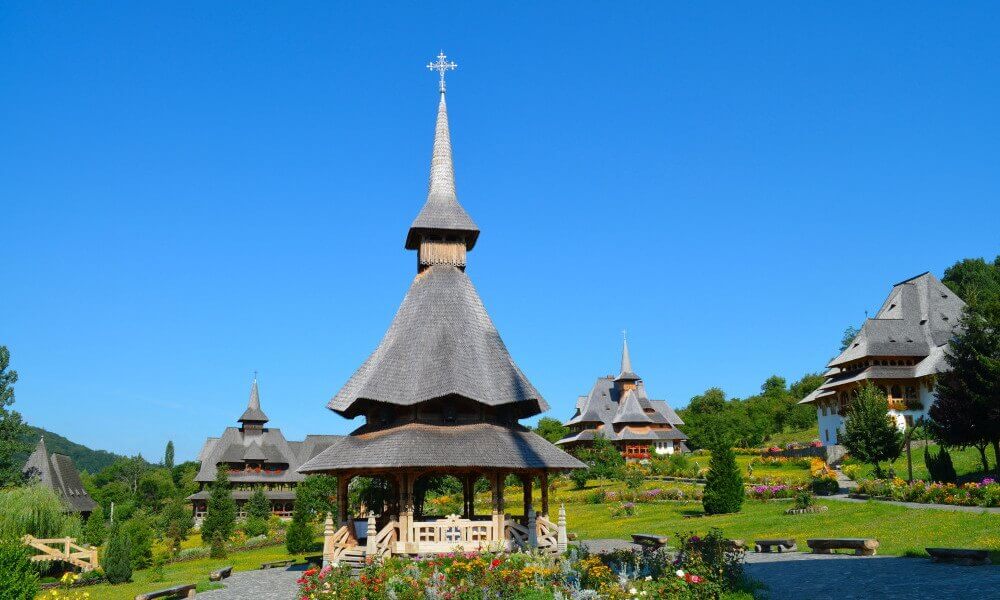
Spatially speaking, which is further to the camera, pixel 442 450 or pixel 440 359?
pixel 440 359

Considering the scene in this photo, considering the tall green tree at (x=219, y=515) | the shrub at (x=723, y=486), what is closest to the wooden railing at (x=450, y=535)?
the shrub at (x=723, y=486)

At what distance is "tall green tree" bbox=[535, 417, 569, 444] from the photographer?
257ft

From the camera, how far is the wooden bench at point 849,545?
18.2 meters

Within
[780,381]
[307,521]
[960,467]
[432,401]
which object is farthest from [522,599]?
[780,381]

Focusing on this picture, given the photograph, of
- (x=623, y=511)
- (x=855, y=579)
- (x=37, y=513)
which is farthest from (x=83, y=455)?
(x=855, y=579)

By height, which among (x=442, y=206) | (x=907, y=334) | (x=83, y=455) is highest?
(x=442, y=206)

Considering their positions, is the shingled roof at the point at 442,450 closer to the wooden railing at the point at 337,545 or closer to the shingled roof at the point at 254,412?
the wooden railing at the point at 337,545

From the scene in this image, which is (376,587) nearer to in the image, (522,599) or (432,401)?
(522,599)

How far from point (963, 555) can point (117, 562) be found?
26.9m

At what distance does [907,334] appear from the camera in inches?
1913

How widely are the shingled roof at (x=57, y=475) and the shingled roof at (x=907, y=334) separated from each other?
49.1 meters

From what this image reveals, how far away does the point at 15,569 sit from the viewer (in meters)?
15.1

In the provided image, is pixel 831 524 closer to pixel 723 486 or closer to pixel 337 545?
pixel 723 486

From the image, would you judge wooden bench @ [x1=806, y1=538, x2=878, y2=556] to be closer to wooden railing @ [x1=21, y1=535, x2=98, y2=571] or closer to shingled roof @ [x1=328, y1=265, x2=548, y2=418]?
shingled roof @ [x1=328, y1=265, x2=548, y2=418]
